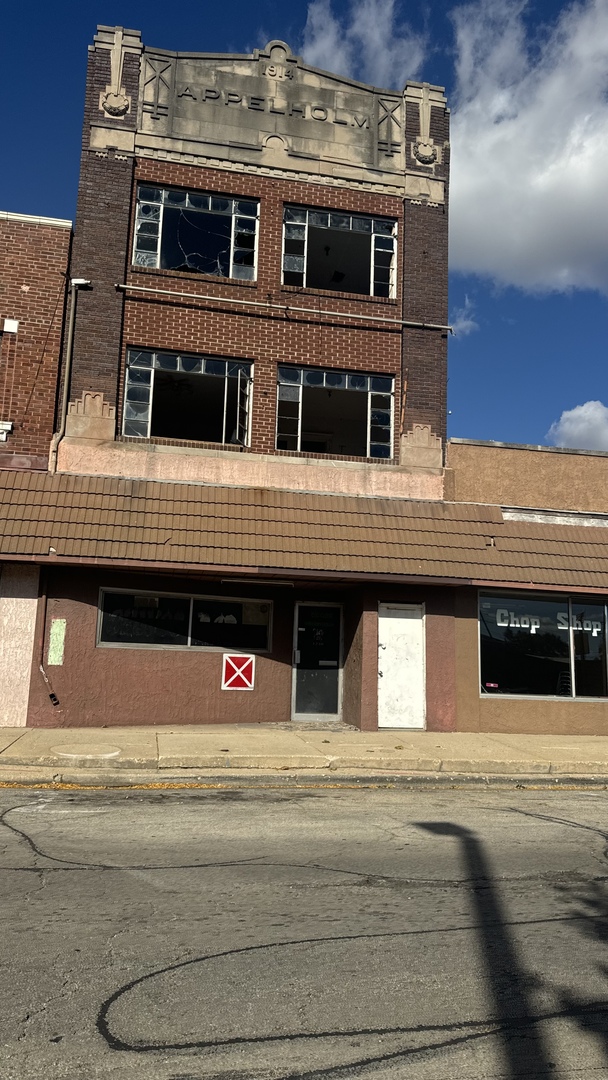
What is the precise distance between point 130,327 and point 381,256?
5521mm

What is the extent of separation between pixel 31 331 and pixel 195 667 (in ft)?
22.4

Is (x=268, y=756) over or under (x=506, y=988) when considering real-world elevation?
over

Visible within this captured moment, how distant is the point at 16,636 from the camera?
13.9 metres

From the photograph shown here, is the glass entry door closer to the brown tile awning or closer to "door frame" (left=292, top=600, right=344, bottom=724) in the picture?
"door frame" (left=292, top=600, right=344, bottom=724)

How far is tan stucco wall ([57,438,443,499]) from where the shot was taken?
15070 millimetres

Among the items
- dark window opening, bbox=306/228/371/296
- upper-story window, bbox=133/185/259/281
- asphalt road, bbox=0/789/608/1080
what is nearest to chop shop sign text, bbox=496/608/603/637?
dark window opening, bbox=306/228/371/296

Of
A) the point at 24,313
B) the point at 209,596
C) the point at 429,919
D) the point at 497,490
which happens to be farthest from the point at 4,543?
Result: the point at 429,919

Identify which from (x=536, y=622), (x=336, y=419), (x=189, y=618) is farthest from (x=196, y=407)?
(x=536, y=622)

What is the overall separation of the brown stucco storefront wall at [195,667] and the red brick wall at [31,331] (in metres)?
2.62

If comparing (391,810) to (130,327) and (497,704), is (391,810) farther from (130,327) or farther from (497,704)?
(130,327)

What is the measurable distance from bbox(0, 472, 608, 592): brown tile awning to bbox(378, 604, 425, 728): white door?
100 cm

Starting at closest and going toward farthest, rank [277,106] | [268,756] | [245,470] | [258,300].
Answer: [268,756], [245,470], [258,300], [277,106]

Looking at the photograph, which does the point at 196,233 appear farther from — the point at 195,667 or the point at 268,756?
the point at 268,756

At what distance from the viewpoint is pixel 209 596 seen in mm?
15156
